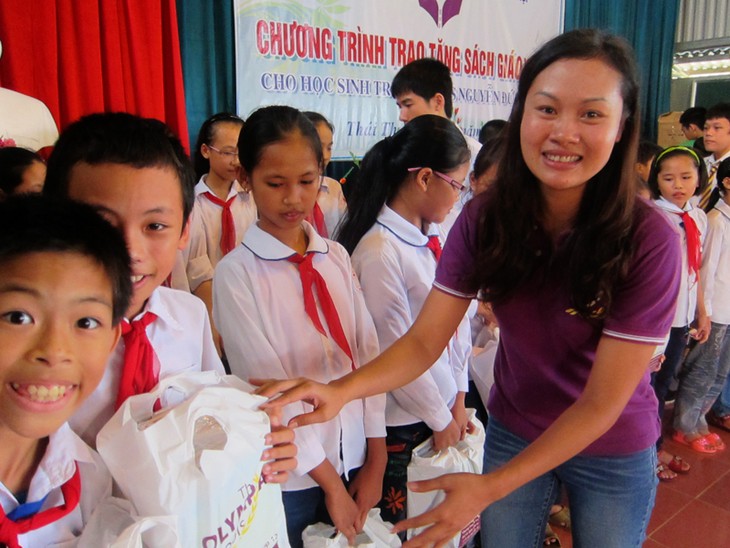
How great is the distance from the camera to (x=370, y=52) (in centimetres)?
393

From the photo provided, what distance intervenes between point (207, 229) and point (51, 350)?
1.92 metres

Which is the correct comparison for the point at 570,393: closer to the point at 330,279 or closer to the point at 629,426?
the point at 629,426

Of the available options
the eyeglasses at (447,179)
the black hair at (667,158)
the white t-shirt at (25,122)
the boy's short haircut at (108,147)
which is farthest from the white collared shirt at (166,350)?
the black hair at (667,158)

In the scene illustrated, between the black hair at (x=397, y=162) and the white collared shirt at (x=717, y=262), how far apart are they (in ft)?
6.03

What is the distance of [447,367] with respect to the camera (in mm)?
1589

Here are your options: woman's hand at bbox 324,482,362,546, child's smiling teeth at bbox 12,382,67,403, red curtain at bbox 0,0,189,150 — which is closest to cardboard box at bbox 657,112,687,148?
red curtain at bbox 0,0,189,150

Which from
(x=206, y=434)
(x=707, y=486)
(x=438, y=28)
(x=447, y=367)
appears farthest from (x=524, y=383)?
(x=438, y=28)

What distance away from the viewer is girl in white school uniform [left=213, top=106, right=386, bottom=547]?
1211 millimetres

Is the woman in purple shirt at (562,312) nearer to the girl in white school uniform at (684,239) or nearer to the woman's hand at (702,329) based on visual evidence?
the girl in white school uniform at (684,239)

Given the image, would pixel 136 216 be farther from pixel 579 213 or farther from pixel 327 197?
pixel 327 197

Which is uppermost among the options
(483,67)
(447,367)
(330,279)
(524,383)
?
(483,67)

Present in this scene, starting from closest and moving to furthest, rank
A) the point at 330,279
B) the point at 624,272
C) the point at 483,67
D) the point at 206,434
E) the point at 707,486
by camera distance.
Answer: the point at 206,434, the point at 624,272, the point at 330,279, the point at 707,486, the point at 483,67

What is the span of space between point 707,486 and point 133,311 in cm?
256

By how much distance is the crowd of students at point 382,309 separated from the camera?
728 millimetres
